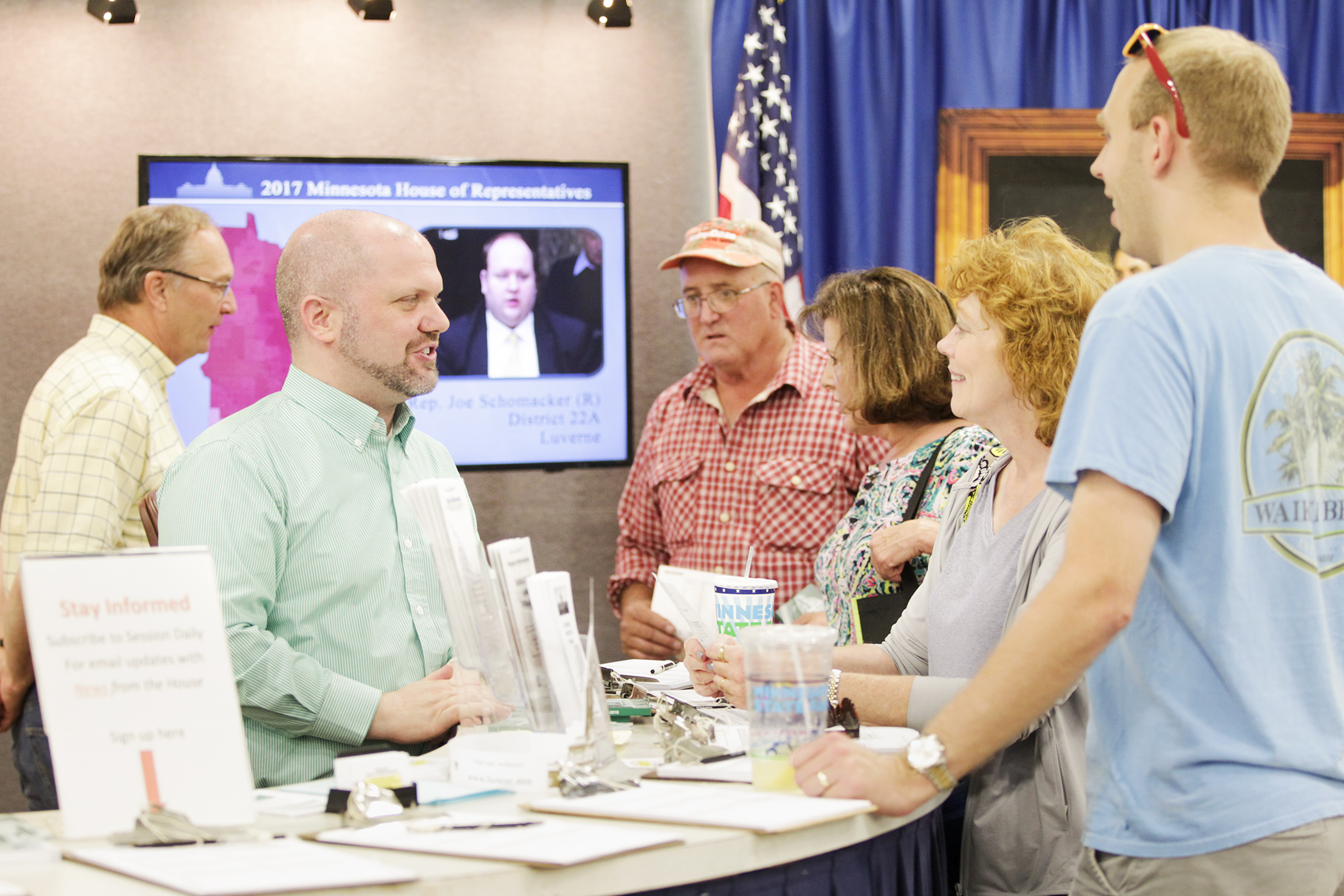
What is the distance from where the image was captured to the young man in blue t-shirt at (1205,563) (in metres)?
1.19

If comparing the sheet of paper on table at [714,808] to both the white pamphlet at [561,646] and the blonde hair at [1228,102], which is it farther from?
the blonde hair at [1228,102]

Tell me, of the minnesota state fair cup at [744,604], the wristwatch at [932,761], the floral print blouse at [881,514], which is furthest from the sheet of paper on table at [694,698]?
the wristwatch at [932,761]

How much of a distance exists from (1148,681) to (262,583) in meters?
1.28

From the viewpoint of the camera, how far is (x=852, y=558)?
249 centimetres

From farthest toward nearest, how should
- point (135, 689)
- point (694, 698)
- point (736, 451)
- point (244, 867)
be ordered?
point (736, 451) → point (694, 698) → point (135, 689) → point (244, 867)

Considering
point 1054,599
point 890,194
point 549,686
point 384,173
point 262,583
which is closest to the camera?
point 1054,599

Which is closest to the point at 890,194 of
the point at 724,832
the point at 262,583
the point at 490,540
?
the point at 490,540

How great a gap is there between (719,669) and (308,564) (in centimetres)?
69

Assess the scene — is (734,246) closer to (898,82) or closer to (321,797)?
(898,82)

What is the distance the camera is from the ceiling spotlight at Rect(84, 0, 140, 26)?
3553mm

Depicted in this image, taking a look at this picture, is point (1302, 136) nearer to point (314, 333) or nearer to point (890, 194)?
point (890, 194)

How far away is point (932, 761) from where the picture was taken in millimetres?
1248

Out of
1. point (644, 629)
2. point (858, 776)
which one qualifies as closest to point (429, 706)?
point (858, 776)

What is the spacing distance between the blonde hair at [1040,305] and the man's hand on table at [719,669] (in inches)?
23.9
